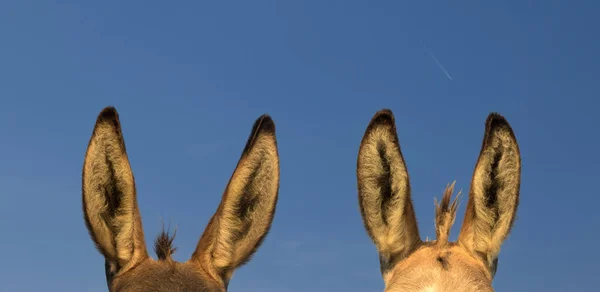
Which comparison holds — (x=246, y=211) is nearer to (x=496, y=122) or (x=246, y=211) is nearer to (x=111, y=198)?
(x=111, y=198)

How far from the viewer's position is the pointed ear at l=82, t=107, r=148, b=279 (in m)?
7.86

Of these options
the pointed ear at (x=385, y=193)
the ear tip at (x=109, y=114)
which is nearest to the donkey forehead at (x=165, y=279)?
the ear tip at (x=109, y=114)

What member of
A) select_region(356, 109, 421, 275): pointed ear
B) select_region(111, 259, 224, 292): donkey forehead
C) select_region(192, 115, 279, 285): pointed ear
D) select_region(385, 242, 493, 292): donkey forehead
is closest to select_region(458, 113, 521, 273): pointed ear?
select_region(385, 242, 493, 292): donkey forehead

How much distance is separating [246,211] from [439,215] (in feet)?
6.99

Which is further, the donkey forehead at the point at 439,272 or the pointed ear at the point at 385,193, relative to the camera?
the pointed ear at the point at 385,193

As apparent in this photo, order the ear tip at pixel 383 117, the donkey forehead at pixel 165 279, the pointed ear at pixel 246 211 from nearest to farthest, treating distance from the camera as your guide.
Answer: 1. the donkey forehead at pixel 165 279
2. the pointed ear at pixel 246 211
3. the ear tip at pixel 383 117

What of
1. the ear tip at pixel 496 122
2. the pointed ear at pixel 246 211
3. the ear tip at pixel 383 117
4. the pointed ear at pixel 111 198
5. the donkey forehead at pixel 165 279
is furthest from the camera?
the ear tip at pixel 496 122

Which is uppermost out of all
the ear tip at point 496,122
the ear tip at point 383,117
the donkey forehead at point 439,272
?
the ear tip at point 383,117

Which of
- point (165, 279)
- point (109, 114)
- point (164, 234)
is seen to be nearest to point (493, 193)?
point (164, 234)

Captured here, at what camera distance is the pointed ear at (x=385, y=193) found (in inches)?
337

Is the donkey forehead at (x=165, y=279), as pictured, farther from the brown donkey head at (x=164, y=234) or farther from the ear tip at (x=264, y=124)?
the ear tip at (x=264, y=124)

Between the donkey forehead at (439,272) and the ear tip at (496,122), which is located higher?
the ear tip at (496,122)

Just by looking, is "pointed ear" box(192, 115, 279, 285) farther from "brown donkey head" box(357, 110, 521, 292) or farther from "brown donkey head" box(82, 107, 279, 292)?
"brown donkey head" box(357, 110, 521, 292)

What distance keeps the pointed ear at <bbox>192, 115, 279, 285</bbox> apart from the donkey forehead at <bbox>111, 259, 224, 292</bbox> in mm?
271
